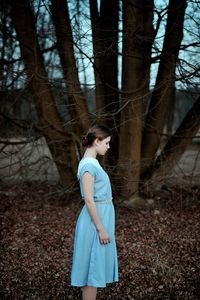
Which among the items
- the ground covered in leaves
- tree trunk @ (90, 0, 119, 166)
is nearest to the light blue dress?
the ground covered in leaves

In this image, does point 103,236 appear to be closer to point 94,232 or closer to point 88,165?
point 94,232

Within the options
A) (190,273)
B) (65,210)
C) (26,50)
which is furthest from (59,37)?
(190,273)

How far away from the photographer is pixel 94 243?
2801 millimetres

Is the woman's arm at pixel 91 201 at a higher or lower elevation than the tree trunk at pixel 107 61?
lower

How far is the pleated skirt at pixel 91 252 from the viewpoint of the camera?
280 cm

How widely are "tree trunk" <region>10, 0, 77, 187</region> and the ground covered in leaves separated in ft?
2.91

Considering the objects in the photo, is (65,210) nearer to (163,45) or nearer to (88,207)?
(163,45)

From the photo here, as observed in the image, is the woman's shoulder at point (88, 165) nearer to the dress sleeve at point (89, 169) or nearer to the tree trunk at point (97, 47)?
the dress sleeve at point (89, 169)

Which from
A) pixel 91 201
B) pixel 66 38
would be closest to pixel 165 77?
pixel 66 38

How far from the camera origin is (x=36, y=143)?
6.02 meters

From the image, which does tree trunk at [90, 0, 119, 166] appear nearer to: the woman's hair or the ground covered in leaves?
the ground covered in leaves

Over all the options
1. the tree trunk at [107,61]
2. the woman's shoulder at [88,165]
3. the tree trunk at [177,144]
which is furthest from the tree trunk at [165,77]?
the woman's shoulder at [88,165]

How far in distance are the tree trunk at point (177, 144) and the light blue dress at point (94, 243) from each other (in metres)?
3.76

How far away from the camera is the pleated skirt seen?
9.20 ft
